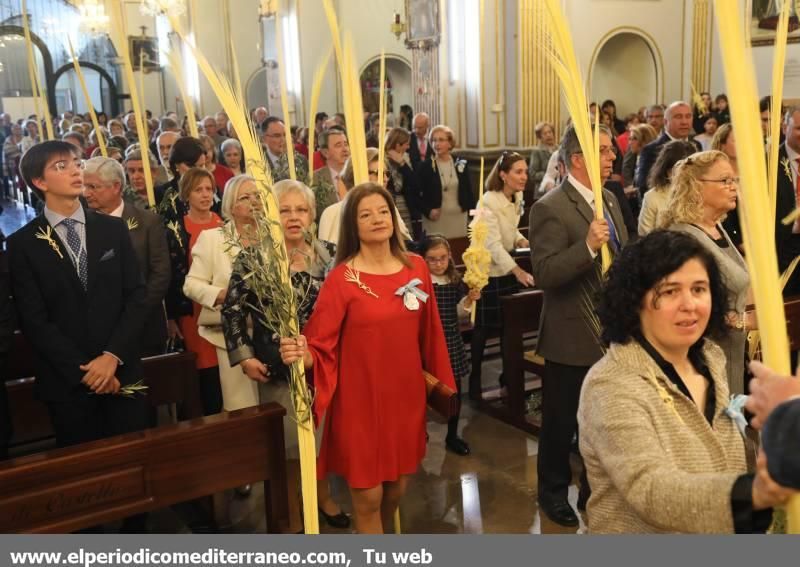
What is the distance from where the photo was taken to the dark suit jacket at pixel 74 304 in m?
2.81

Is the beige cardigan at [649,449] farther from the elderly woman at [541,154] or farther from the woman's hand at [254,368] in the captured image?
the elderly woman at [541,154]

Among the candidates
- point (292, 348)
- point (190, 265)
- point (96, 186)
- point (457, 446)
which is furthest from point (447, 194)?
point (292, 348)

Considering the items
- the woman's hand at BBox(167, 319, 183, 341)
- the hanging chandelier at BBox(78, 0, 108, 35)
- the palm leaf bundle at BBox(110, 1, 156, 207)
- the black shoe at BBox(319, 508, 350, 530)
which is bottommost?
the black shoe at BBox(319, 508, 350, 530)

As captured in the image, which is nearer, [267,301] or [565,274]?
[267,301]

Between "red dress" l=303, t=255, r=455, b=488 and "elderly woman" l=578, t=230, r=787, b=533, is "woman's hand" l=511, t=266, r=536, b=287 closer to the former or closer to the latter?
"red dress" l=303, t=255, r=455, b=488

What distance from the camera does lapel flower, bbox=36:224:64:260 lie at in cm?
280

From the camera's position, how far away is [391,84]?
15.8 meters

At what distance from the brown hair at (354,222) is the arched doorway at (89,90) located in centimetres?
1850

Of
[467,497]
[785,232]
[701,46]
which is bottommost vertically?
[467,497]

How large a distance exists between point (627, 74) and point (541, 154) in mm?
5016

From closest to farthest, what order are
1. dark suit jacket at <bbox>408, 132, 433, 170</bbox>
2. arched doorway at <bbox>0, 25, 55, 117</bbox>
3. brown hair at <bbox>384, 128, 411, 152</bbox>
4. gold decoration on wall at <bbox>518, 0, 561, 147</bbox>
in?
brown hair at <bbox>384, 128, 411, 152</bbox>, dark suit jacket at <bbox>408, 132, 433, 170</bbox>, gold decoration on wall at <bbox>518, 0, 561, 147</bbox>, arched doorway at <bbox>0, 25, 55, 117</bbox>

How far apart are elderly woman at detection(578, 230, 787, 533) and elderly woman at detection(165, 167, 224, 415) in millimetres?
2471

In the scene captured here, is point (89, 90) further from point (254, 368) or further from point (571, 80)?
point (571, 80)

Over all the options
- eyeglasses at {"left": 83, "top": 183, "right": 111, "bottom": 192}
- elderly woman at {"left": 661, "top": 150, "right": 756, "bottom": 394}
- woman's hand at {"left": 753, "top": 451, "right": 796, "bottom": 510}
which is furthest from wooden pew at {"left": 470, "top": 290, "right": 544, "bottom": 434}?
woman's hand at {"left": 753, "top": 451, "right": 796, "bottom": 510}
